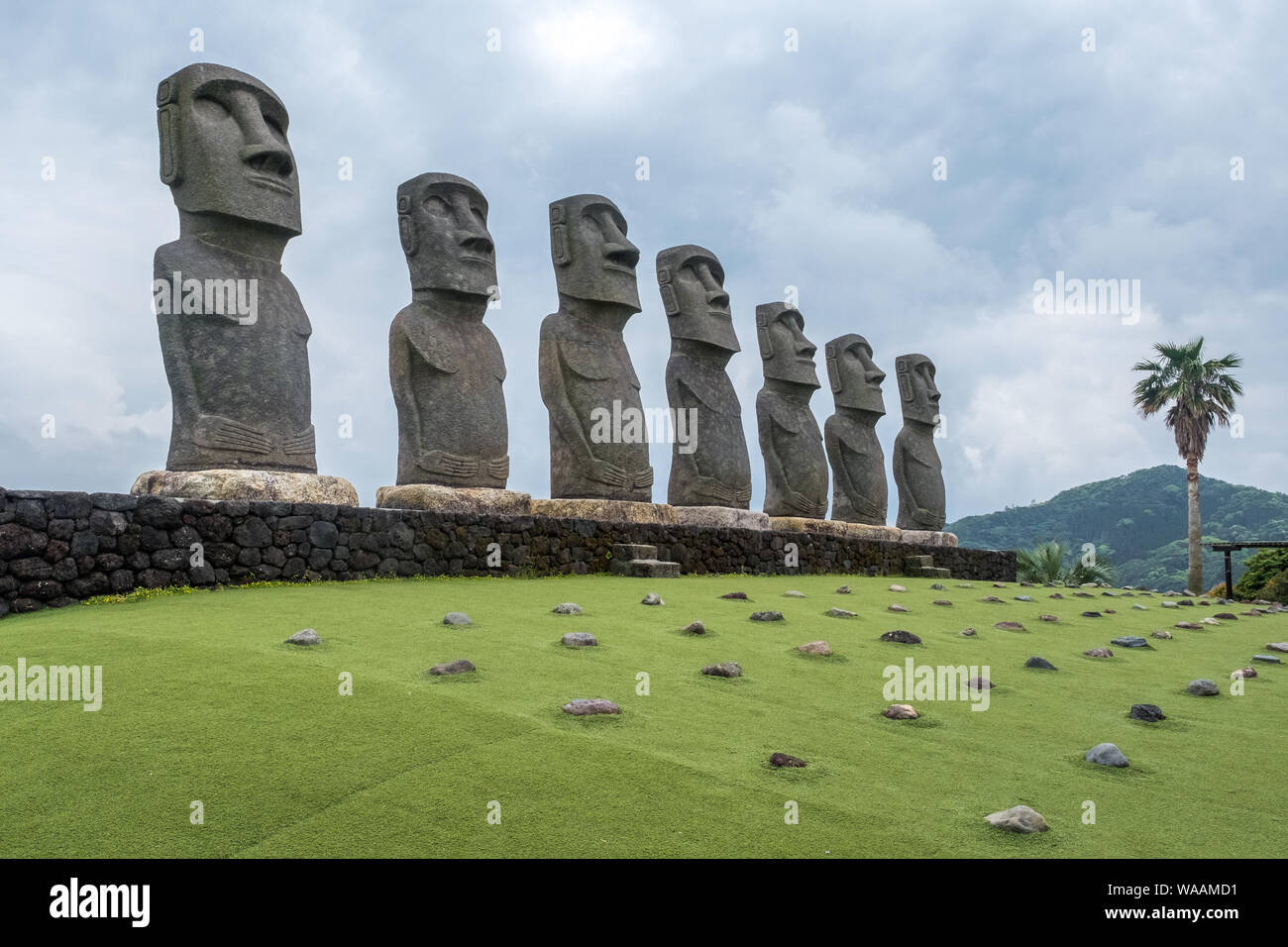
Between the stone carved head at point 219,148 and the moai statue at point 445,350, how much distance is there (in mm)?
2218

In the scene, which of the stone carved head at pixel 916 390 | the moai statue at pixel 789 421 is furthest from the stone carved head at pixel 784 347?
the stone carved head at pixel 916 390

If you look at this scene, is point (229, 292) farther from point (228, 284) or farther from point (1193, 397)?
point (1193, 397)

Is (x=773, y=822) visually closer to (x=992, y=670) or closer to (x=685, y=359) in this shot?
(x=992, y=670)

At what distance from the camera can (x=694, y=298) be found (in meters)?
15.9

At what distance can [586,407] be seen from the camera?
1398 centimetres

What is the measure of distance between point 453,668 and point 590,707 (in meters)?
0.97

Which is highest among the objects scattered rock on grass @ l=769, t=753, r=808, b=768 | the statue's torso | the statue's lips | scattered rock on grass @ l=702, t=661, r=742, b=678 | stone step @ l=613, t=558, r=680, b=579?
the statue's lips

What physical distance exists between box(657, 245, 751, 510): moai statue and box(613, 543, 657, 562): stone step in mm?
3348

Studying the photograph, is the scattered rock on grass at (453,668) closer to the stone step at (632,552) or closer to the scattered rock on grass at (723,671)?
the scattered rock on grass at (723,671)

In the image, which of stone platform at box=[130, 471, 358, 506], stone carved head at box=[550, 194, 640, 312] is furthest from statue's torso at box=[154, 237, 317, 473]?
stone carved head at box=[550, 194, 640, 312]

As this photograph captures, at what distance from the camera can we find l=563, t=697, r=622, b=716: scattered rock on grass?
14.6 ft

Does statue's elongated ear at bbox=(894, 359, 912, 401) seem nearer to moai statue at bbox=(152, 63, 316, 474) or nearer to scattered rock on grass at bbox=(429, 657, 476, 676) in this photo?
moai statue at bbox=(152, 63, 316, 474)
